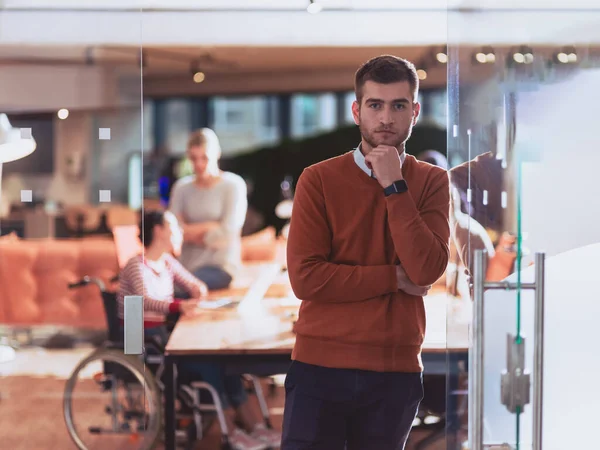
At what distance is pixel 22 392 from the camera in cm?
279

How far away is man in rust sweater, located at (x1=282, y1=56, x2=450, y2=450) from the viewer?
2.00 m

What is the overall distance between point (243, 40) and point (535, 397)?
4.99m

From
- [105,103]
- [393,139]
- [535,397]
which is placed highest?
[105,103]

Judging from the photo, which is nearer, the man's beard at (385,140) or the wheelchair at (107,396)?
the man's beard at (385,140)

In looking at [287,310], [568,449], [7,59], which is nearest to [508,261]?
[568,449]

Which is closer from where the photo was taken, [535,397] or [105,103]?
[535,397]

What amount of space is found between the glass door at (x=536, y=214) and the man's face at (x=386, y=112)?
248 mm

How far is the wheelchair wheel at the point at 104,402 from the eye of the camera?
281 centimetres

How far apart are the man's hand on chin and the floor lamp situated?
1.28 m

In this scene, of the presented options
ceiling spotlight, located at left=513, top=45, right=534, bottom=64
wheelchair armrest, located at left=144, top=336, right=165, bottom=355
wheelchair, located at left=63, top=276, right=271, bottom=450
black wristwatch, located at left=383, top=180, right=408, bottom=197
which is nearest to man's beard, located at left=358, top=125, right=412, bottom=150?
black wristwatch, located at left=383, top=180, right=408, bottom=197

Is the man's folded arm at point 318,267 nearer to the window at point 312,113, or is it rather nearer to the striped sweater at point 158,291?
the striped sweater at point 158,291

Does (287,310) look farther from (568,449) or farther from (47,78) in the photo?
(568,449)

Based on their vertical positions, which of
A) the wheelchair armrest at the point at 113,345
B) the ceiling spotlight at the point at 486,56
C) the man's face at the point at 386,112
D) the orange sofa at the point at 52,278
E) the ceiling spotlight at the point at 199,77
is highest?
the ceiling spotlight at the point at 199,77

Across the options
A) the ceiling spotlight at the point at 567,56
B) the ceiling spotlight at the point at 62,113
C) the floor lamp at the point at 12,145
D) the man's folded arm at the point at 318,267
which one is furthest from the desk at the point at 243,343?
the ceiling spotlight at the point at 567,56
